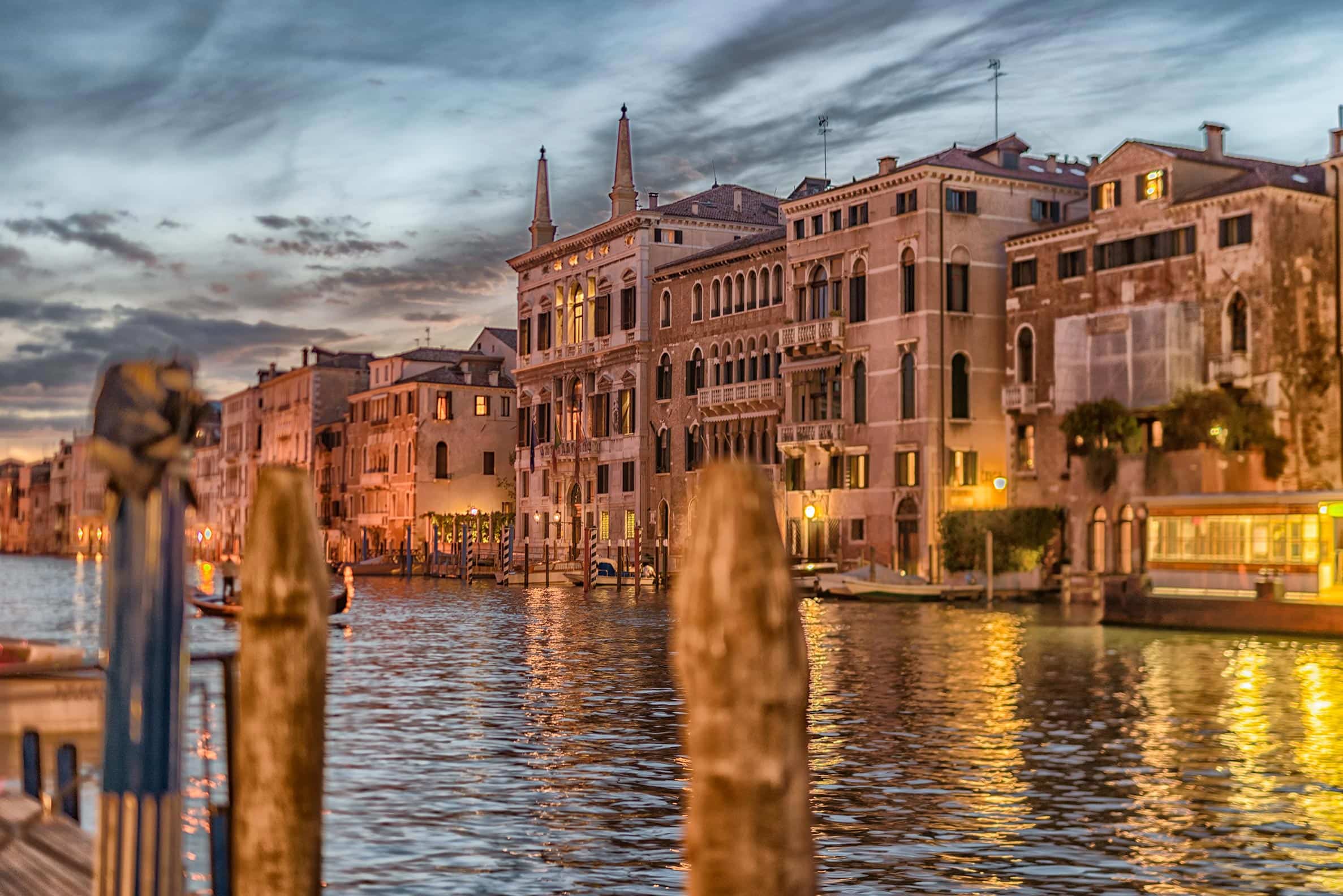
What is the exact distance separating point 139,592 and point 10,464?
206m

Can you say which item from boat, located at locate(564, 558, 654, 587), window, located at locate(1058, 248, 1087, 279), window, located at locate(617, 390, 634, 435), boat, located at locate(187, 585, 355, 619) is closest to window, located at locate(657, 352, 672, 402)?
window, located at locate(617, 390, 634, 435)

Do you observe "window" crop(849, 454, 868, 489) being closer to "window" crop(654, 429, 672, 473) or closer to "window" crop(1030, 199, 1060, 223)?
"window" crop(1030, 199, 1060, 223)

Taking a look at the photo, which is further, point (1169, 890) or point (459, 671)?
point (459, 671)

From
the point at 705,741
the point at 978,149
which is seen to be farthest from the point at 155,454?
the point at 978,149

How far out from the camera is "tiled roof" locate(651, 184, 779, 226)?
60875mm

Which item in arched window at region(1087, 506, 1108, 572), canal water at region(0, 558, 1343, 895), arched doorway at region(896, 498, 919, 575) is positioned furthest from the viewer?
arched doorway at region(896, 498, 919, 575)

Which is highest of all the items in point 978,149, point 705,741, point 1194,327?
point 978,149

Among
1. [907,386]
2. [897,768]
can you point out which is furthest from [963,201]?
[897,768]

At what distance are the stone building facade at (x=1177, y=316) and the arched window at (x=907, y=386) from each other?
2.77 meters

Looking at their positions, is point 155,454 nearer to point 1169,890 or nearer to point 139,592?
point 139,592

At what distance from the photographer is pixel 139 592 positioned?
15.7 feet

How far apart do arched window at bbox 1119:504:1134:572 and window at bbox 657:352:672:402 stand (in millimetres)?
21732

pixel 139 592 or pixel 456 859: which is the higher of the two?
pixel 139 592

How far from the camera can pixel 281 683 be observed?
15.6ft
